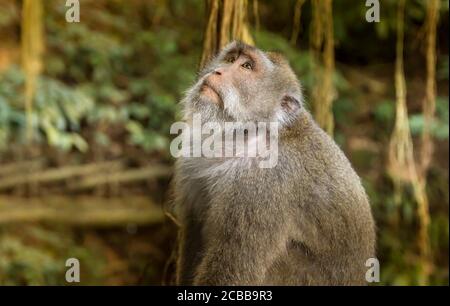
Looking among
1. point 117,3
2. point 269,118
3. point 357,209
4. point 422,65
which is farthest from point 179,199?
point 422,65

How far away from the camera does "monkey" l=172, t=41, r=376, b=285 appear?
11.6 ft

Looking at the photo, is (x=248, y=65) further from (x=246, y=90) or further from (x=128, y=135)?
(x=128, y=135)

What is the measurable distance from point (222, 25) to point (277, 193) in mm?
→ 1129

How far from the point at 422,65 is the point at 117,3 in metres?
3.66

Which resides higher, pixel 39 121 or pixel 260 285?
pixel 39 121

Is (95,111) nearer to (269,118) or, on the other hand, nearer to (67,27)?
(67,27)

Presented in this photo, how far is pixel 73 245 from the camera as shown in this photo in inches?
271

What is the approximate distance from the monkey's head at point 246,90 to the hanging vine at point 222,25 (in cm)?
25

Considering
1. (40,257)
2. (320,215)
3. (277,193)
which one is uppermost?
(277,193)

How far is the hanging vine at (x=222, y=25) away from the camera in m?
4.08

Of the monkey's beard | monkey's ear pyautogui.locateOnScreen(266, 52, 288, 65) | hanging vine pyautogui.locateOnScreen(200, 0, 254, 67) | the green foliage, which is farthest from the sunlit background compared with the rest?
the monkey's beard

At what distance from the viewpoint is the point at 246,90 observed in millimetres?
3773

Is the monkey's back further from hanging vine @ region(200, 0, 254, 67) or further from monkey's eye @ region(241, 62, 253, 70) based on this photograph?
hanging vine @ region(200, 0, 254, 67)

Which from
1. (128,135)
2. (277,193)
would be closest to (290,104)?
(277,193)
